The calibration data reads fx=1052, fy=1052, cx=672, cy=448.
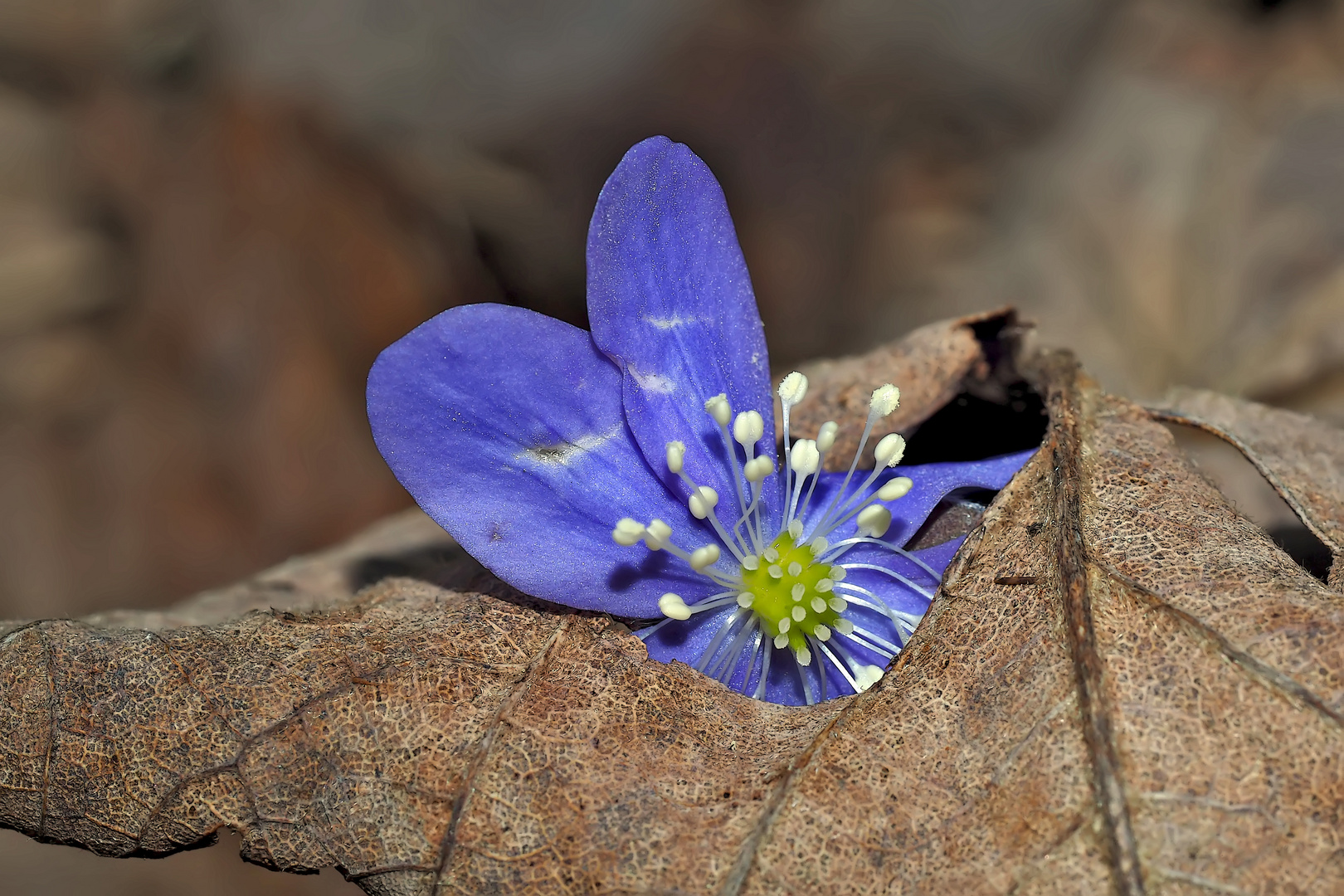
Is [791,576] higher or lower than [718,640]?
higher

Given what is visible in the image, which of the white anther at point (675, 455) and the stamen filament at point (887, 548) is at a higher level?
the stamen filament at point (887, 548)

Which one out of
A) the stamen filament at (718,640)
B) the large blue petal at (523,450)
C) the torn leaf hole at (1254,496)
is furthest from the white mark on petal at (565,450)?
the torn leaf hole at (1254,496)

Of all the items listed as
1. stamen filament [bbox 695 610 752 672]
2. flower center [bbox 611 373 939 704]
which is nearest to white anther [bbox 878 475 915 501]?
flower center [bbox 611 373 939 704]

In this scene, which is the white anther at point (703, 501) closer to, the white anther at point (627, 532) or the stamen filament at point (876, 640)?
the white anther at point (627, 532)

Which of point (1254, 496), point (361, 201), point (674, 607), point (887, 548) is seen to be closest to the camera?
point (674, 607)

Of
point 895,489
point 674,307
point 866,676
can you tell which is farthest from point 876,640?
point 674,307

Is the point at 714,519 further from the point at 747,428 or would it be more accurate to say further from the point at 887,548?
the point at 887,548

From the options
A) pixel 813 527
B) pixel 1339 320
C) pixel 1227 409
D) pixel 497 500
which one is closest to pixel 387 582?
pixel 497 500
